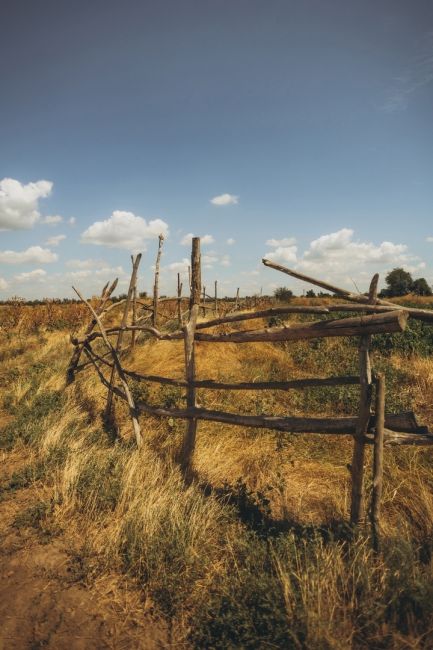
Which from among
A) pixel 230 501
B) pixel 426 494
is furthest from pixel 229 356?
pixel 426 494

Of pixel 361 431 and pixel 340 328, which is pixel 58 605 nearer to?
pixel 361 431

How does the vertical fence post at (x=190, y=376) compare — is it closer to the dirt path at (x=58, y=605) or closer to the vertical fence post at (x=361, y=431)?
the dirt path at (x=58, y=605)

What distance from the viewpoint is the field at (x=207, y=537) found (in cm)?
238

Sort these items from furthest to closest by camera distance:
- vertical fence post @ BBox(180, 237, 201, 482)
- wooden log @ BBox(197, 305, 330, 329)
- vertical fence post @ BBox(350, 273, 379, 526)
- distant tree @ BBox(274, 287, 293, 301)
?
distant tree @ BBox(274, 287, 293, 301) → vertical fence post @ BBox(180, 237, 201, 482) → wooden log @ BBox(197, 305, 330, 329) → vertical fence post @ BBox(350, 273, 379, 526)

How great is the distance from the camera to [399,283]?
5128 centimetres

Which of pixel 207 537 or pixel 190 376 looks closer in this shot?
pixel 207 537

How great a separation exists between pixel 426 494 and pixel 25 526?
157 inches

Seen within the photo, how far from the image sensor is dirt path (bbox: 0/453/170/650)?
7.99 ft

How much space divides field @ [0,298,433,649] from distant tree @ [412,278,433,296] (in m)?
48.3

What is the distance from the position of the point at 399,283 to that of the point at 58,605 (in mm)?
56405

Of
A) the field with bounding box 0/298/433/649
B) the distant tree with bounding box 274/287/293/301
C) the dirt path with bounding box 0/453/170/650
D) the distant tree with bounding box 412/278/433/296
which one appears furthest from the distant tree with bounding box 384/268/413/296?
the dirt path with bounding box 0/453/170/650

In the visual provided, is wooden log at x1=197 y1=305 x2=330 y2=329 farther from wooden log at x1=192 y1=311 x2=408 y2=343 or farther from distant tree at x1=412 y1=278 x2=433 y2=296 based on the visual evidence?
distant tree at x1=412 y1=278 x2=433 y2=296

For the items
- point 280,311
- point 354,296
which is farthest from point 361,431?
point 280,311

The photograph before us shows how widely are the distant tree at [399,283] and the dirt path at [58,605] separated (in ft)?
178
